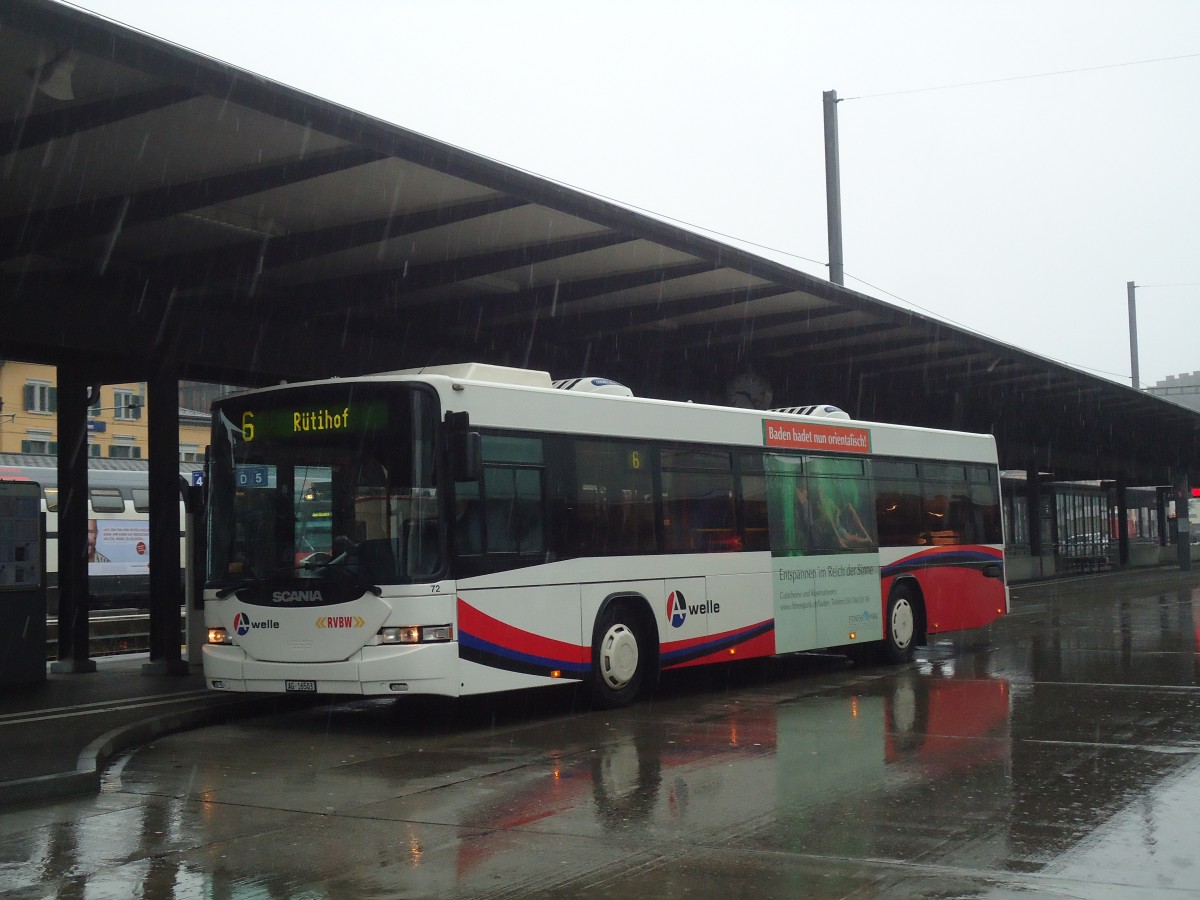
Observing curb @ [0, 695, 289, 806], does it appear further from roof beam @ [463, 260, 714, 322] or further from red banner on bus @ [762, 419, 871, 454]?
roof beam @ [463, 260, 714, 322]

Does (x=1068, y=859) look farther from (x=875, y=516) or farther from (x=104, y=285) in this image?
(x=104, y=285)

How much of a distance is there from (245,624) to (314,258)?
16.4 feet

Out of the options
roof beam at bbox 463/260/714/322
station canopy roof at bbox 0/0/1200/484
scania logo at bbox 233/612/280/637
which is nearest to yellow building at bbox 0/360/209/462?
station canopy roof at bbox 0/0/1200/484

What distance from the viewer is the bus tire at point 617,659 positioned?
1222cm

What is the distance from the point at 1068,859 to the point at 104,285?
39.5 ft

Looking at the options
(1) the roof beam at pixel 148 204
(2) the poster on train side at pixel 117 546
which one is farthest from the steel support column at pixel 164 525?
(2) the poster on train side at pixel 117 546

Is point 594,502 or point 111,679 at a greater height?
point 594,502

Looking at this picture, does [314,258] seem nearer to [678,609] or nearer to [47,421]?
[678,609]

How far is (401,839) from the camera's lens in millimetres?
7016

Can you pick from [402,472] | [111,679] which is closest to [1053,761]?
[402,472]

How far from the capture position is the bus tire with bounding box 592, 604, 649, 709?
1222cm

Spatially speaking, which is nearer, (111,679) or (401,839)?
(401,839)

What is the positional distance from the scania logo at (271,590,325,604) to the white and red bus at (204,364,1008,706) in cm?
2

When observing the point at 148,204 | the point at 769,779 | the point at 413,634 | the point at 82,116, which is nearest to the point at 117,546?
the point at 148,204
